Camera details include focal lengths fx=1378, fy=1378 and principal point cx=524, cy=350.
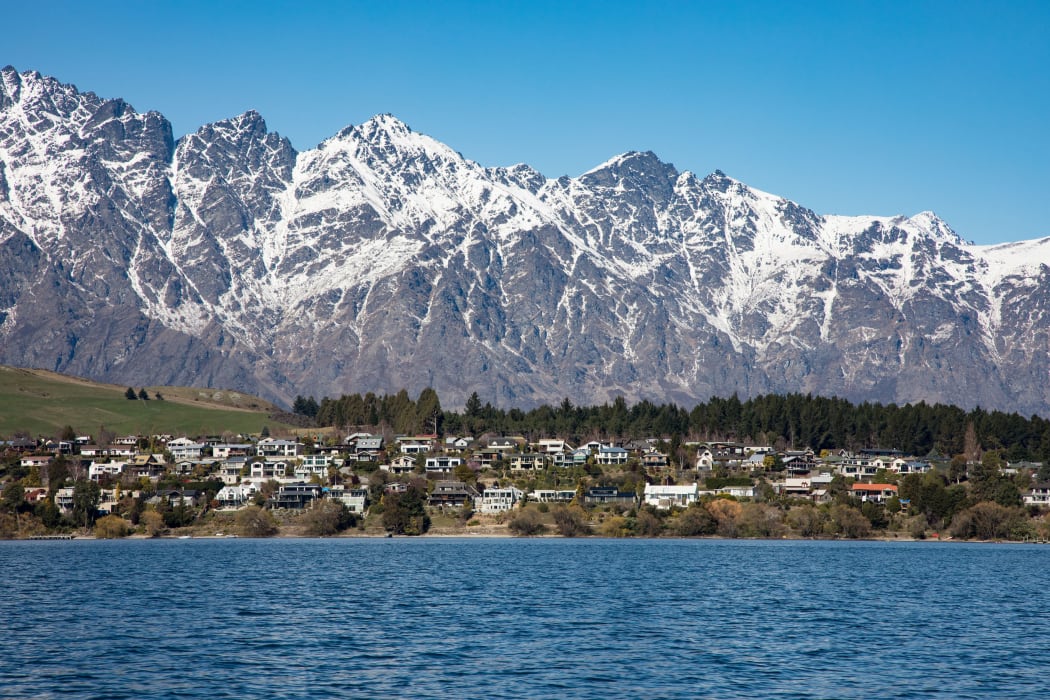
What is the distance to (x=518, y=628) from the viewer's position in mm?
79250

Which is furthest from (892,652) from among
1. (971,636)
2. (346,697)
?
(346,697)

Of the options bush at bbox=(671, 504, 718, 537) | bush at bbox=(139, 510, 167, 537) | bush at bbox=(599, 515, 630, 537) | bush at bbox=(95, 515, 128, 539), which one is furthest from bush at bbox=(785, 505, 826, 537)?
bush at bbox=(95, 515, 128, 539)

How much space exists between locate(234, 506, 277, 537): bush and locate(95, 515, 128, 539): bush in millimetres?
15583

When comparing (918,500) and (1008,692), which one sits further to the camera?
(918,500)

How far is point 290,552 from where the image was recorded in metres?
150

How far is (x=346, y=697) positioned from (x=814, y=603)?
155 feet

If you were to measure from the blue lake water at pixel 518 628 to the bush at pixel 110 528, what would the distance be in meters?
49.2

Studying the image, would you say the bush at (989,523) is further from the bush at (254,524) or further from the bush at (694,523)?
the bush at (254,524)

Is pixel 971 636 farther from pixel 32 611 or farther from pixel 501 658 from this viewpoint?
pixel 32 611

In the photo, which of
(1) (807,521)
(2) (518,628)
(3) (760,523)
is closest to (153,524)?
(3) (760,523)

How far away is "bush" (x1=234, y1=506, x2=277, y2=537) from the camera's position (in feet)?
623

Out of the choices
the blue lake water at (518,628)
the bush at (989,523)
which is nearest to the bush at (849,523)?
the bush at (989,523)

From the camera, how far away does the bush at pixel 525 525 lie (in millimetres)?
192375

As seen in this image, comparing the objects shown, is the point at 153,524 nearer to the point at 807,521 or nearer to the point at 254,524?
the point at 254,524
